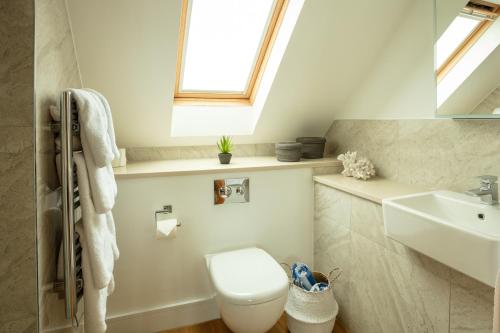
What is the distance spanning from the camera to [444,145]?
162 cm

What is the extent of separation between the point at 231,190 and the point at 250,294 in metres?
0.72

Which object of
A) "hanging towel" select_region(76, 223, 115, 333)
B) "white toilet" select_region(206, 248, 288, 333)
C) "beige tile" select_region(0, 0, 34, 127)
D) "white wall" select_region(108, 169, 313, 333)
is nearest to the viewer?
"beige tile" select_region(0, 0, 34, 127)

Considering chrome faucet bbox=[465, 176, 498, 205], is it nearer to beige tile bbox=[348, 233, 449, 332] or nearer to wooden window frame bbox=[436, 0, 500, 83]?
beige tile bbox=[348, 233, 449, 332]

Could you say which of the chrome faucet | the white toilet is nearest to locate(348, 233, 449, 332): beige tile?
the chrome faucet

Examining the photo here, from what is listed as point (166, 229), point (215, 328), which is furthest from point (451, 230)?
point (215, 328)

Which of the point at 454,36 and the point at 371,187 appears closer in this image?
the point at 454,36

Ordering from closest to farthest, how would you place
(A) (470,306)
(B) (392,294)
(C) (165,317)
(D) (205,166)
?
(A) (470,306) < (B) (392,294) < (C) (165,317) < (D) (205,166)

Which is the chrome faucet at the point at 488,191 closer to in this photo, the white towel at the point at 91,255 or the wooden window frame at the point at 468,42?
the wooden window frame at the point at 468,42

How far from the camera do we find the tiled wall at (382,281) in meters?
1.23

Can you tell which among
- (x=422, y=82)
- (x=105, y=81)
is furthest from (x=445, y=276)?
(x=105, y=81)

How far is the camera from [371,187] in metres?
1.80

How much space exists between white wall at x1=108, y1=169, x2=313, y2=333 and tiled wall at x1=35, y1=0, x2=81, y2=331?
1.98ft

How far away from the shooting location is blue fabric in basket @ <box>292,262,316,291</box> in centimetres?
185

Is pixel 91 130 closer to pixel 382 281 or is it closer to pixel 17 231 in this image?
pixel 17 231
